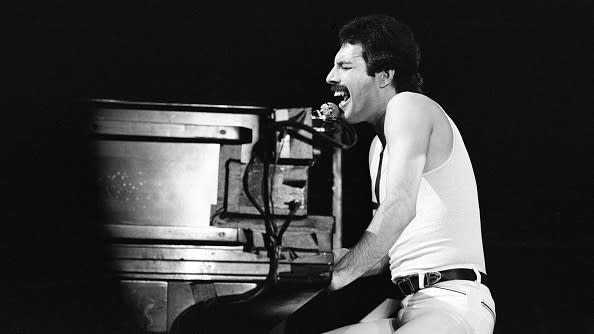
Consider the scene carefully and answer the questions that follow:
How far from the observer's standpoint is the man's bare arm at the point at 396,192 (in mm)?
1857

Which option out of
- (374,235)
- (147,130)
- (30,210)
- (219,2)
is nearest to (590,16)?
(219,2)

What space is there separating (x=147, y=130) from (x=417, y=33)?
1557 mm

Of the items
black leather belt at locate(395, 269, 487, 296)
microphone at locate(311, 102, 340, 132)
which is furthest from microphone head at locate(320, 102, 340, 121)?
black leather belt at locate(395, 269, 487, 296)

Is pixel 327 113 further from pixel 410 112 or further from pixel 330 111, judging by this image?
pixel 410 112

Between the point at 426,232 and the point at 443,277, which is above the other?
the point at 426,232

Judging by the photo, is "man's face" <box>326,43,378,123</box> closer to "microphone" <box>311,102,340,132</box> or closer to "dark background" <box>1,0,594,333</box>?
"microphone" <box>311,102,340,132</box>

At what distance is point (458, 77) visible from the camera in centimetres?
320

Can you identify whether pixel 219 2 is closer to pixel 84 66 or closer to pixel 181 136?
pixel 84 66

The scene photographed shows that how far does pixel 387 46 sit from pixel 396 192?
2.40 feet

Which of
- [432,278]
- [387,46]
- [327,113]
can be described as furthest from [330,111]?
[432,278]

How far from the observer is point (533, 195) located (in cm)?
321

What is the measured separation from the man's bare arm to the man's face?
426mm

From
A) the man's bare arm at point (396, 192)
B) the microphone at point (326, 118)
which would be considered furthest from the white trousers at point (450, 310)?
the microphone at point (326, 118)

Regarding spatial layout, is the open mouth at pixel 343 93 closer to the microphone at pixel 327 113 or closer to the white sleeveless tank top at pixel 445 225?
the microphone at pixel 327 113
